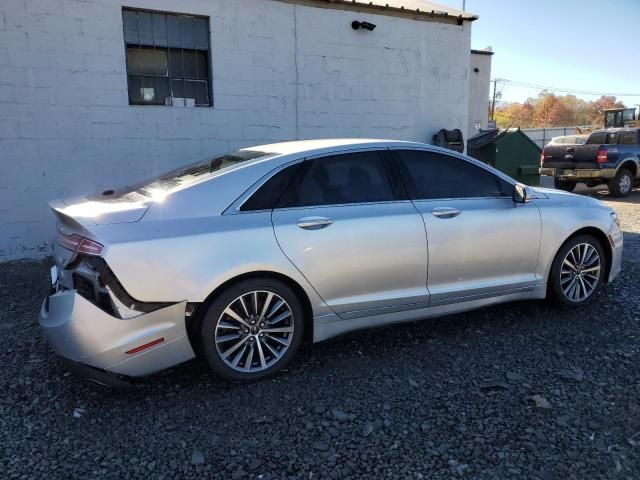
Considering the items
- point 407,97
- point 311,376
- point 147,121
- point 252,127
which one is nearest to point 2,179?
point 147,121

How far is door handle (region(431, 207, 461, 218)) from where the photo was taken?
3.86 m

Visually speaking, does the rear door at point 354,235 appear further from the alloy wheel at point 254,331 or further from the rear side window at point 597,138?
the rear side window at point 597,138

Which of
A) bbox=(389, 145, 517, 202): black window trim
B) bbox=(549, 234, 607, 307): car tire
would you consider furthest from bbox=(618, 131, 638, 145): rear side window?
bbox=(389, 145, 517, 202): black window trim

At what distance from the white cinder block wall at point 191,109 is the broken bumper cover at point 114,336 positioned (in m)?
4.29

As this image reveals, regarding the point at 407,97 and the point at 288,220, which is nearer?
the point at 288,220

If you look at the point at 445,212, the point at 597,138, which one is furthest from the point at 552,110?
the point at 445,212

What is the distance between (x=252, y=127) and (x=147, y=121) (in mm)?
1536

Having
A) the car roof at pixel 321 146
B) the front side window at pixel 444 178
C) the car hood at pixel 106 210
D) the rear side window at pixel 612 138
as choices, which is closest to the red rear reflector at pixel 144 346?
the car hood at pixel 106 210

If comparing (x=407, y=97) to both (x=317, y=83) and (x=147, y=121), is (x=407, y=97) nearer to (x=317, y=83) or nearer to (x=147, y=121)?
(x=317, y=83)

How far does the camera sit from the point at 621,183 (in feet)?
44.1

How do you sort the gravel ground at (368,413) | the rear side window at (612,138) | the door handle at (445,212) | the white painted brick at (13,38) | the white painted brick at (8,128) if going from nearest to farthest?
1. the gravel ground at (368,413)
2. the door handle at (445,212)
3. the white painted brick at (13,38)
4. the white painted brick at (8,128)
5. the rear side window at (612,138)

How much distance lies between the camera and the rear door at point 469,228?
3871 mm

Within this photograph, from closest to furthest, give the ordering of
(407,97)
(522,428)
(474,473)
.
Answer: (474,473) < (522,428) < (407,97)

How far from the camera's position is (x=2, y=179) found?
21.4ft
